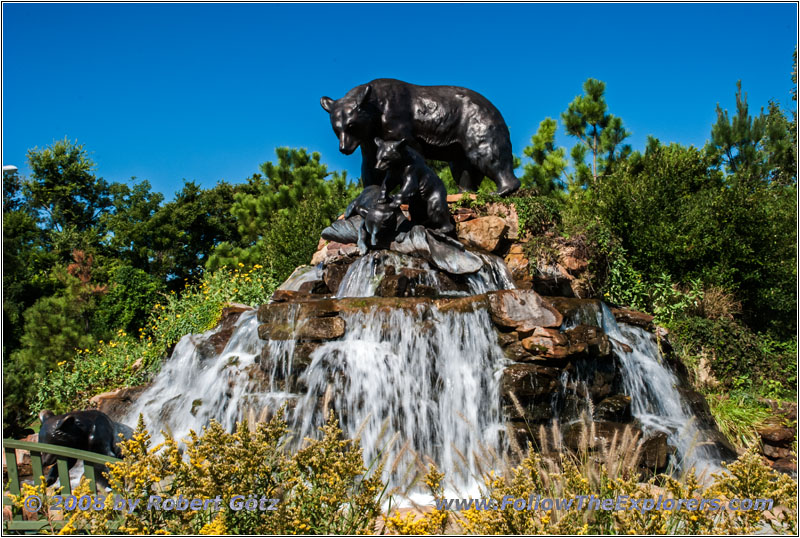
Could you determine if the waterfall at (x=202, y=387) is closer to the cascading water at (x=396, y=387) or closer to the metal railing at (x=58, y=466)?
the cascading water at (x=396, y=387)

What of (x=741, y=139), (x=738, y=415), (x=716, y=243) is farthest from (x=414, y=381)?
(x=741, y=139)

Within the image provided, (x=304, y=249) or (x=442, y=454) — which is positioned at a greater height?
(x=304, y=249)

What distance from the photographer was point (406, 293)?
723 cm

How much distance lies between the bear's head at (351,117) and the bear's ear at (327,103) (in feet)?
0.15

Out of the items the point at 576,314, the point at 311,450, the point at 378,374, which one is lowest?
the point at 311,450

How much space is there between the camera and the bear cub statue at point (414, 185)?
8086 millimetres

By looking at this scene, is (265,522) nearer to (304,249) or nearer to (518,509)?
(518,509)

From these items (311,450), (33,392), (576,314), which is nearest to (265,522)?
(311,450)

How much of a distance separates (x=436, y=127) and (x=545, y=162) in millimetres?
8001

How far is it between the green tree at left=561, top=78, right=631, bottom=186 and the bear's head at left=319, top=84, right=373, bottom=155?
9766 millimetres

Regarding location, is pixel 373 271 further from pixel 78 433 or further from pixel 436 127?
pixel 78 433

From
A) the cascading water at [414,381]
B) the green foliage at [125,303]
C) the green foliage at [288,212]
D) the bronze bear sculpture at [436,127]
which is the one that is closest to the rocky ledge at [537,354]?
the cascading water at [414,381]

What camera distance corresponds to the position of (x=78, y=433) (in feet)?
16.3

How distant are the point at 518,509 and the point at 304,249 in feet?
34.0
